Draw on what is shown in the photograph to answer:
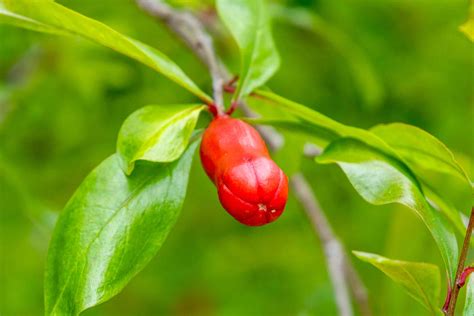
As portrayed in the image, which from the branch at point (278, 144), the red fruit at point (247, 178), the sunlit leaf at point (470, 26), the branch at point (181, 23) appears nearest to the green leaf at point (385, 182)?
the red fruit at point (247, 178)

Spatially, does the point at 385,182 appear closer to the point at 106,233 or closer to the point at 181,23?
the point at 106,233

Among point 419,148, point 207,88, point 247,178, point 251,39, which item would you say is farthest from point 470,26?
point 207,88

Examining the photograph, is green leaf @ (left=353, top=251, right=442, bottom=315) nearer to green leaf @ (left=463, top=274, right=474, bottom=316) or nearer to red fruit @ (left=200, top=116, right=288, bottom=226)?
green leaf @ (left=463, top=274, right=474, bottom=316)

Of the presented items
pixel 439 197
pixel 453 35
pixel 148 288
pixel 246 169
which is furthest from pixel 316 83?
pixel 246 169

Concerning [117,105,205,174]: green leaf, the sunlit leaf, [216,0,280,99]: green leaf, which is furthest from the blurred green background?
[117,105,205,174]: green leaf

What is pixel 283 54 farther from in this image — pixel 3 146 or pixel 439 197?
pixel 439 197

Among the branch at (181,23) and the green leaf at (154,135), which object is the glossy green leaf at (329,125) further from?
the branch at (181,23)
